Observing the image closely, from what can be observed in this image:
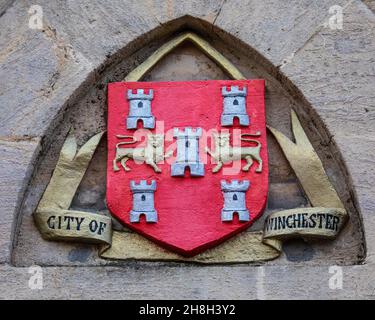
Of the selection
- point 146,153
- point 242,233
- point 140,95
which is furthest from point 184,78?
point 242,233

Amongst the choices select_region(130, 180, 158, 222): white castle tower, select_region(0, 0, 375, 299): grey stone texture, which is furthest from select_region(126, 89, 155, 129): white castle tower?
select_region(130, 180, 158, 222): white castle tower

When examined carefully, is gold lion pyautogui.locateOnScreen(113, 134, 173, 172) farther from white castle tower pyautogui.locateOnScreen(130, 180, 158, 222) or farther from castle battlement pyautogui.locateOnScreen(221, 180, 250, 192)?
castle battlement pyautogui.locateOnScreen(221, 180, 250, 192)

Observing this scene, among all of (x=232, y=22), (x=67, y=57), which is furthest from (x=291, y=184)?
(x=67, y=57)

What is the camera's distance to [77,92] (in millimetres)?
4730

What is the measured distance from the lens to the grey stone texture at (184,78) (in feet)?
14.6

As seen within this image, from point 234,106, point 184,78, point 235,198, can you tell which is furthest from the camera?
point 184,78

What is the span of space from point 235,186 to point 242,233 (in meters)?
0.18

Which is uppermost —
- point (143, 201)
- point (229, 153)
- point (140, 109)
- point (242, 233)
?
point (140, 109)

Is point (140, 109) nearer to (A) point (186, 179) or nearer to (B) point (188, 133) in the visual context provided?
(B) point (188, 133)

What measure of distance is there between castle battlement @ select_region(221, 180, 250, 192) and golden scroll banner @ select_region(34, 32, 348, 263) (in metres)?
0.15

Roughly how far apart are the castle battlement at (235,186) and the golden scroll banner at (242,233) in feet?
0.49

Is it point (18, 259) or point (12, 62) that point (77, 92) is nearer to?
point (12, 62)

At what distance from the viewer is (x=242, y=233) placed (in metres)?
4.56

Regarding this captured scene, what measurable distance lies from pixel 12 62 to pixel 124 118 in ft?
1.62
